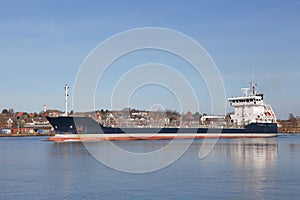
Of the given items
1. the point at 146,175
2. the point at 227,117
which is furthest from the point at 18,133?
the point at 146,175

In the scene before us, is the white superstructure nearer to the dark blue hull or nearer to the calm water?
the dark blue hull

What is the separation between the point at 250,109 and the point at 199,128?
12855 millimetres

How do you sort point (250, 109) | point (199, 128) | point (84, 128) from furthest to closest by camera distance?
point (250, 109) → point (199, 128) → point (84, 128)

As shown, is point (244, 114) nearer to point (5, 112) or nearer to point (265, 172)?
point (265, 172)

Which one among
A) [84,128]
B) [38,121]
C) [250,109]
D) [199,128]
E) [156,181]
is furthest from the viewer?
[38,121]

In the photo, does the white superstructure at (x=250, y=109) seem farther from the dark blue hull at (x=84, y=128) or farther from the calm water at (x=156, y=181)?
the calm water at (x=156, y=181)

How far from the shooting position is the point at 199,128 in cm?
6075

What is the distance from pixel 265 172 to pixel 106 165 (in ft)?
28.8

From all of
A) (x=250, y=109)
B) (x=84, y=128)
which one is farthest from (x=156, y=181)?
(x=250, y=109)

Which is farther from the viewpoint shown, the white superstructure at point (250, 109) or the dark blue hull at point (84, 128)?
the white superstructure at point (250, 109)

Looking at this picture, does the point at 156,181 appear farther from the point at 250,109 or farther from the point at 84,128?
the point at 250,109

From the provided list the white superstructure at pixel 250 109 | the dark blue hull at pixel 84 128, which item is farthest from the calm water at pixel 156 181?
the white superstructure at pixel 250 109

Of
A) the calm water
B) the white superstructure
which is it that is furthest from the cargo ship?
the calm water

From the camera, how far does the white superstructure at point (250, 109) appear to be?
6850cm
